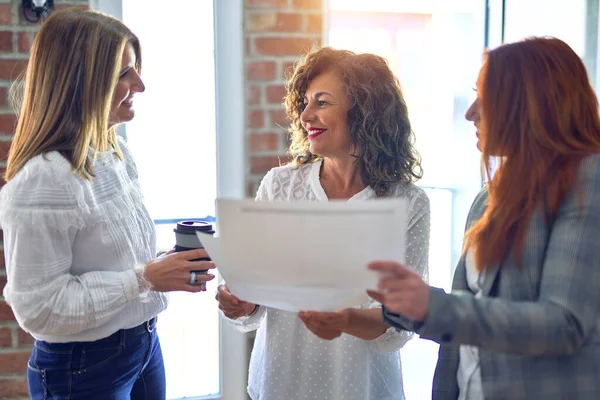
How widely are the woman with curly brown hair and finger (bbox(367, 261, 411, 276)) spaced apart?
18.9 inches

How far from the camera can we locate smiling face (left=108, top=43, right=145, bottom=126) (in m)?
1.47

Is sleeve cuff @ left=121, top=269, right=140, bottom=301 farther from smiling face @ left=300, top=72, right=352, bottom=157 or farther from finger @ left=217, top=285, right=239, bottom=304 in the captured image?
smiling face @ left=300, top=72, right=352, bottom=157

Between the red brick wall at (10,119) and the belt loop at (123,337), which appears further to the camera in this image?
the red brick wall at (10,119)

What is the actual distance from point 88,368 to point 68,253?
0.88ft

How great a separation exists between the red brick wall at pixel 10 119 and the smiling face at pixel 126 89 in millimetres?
494

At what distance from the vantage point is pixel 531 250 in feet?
3.34

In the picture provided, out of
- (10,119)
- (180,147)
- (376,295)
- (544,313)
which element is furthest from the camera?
(180,147)

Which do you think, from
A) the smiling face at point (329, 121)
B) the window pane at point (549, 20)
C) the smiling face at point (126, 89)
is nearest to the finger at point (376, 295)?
the smiling face at point (329, 121)

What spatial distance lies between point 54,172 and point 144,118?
86 centimetres

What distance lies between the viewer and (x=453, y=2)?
2.38 metres

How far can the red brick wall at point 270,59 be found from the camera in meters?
2.02

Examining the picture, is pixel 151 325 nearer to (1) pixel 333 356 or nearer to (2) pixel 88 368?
(2) pixel 88 368

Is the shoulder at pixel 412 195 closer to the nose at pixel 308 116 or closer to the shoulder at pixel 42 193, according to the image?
the nose at pixel 308 116

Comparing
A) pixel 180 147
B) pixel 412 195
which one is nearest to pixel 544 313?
pixel 412 195
